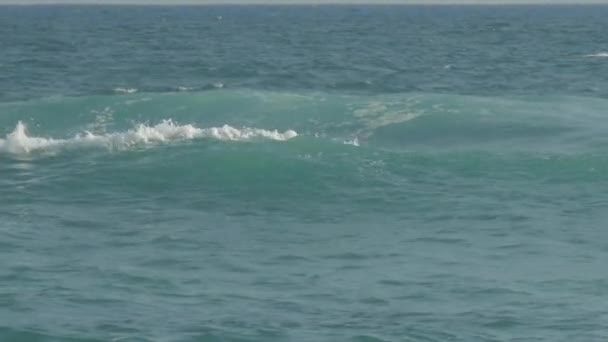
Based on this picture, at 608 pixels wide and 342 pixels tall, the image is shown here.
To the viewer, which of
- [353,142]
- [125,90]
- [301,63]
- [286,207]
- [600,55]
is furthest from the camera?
[600,55]

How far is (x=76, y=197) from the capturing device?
20.2 metres

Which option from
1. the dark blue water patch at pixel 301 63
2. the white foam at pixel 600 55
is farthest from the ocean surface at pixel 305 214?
the white foam at pixel 600 55

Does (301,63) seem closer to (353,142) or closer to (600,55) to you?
(600,55)

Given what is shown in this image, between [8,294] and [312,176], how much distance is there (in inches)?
339

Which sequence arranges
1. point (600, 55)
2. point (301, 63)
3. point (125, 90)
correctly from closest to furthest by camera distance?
point (125, 90) → point (301, 63) → point (600, 55)

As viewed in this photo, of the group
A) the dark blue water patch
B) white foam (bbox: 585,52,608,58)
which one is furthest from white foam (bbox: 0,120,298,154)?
white foam (bbox: 585,52,608,58)

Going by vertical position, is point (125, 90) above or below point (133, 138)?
below

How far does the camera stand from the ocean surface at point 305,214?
43.3 feet

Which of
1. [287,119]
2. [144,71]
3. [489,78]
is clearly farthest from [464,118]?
[144,71]

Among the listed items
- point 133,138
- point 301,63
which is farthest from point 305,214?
point 301,63

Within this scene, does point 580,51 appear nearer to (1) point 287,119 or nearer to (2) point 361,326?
(1) point 287,119

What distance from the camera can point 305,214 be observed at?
19.0 meters

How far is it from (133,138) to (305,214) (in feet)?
22.1

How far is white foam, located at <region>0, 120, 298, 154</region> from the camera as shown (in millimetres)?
24562
